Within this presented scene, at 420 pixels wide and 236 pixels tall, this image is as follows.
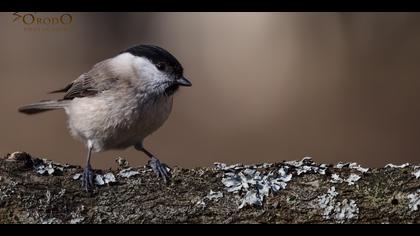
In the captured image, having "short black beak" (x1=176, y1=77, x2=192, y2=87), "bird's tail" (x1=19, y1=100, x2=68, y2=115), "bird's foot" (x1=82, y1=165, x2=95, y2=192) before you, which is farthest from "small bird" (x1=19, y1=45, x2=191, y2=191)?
"bird's foot" (x1=82, y1=165, x2=95, y2=192)

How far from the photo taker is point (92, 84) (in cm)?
375

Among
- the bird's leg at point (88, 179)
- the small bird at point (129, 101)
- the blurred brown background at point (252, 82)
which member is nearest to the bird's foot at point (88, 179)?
the bird's leg at point (88, 179)

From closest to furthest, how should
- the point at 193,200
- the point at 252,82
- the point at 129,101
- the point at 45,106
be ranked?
1. the point at 193,200
2. the point at 129,101
3. the point at 45,106
4. the point at 252,82

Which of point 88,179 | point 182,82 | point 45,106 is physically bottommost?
point 45,106

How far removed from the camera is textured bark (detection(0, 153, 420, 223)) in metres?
2.21

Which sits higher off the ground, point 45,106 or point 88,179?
point 88,179

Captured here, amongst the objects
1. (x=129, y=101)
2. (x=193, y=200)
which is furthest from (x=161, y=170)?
(x=129, y=101)

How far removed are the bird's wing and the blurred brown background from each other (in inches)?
28.5

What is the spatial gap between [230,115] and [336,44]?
4.82 ft

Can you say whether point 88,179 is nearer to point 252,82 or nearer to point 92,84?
point 92,84

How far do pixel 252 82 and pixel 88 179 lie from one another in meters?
4.21

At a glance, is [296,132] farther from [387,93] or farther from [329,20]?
[329,20]

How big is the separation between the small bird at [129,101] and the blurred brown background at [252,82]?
1013mm


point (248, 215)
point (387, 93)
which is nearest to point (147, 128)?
point (248, 215)
